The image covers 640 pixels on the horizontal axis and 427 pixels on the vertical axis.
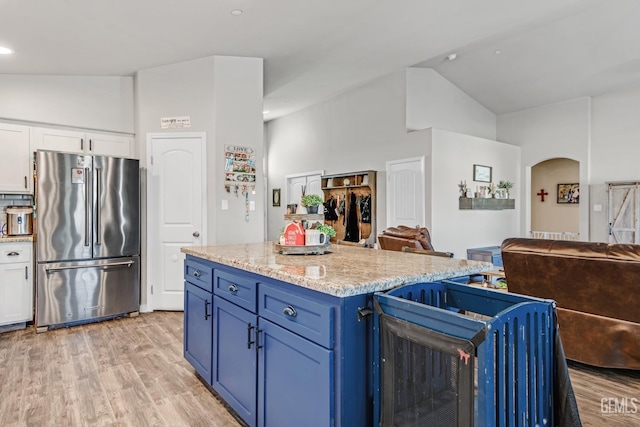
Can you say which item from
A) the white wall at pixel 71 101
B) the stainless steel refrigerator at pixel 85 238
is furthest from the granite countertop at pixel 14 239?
the white wall at pixel 71 101

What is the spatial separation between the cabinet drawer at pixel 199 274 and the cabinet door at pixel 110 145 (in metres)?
2.62

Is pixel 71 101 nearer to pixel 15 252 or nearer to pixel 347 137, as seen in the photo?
pixel 15 252

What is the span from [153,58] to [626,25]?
5761 millimetres

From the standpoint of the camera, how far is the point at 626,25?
482 centimetres

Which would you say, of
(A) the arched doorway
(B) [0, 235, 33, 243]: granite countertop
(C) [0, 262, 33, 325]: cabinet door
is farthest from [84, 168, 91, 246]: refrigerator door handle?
(A) the arched doorway

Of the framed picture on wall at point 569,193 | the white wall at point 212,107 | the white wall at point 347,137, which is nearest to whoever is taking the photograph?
the white wall at point 212,107

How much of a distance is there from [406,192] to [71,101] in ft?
15.6

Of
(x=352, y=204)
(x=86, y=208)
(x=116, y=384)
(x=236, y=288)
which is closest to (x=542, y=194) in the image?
(x=352, y=204)

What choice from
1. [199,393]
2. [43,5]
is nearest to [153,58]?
[43,5]

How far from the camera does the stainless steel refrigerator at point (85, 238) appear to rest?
3.70 meters

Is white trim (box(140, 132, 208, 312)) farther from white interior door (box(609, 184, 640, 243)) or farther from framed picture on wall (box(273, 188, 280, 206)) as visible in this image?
white interior door (box(609, 184, 640, 243))

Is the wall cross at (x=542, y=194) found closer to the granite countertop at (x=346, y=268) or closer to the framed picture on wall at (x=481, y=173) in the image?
the framed picture on wall at (x=481, y=173)

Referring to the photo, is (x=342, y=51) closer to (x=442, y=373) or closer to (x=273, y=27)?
(x=273, y=27)

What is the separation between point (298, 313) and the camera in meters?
1.58
